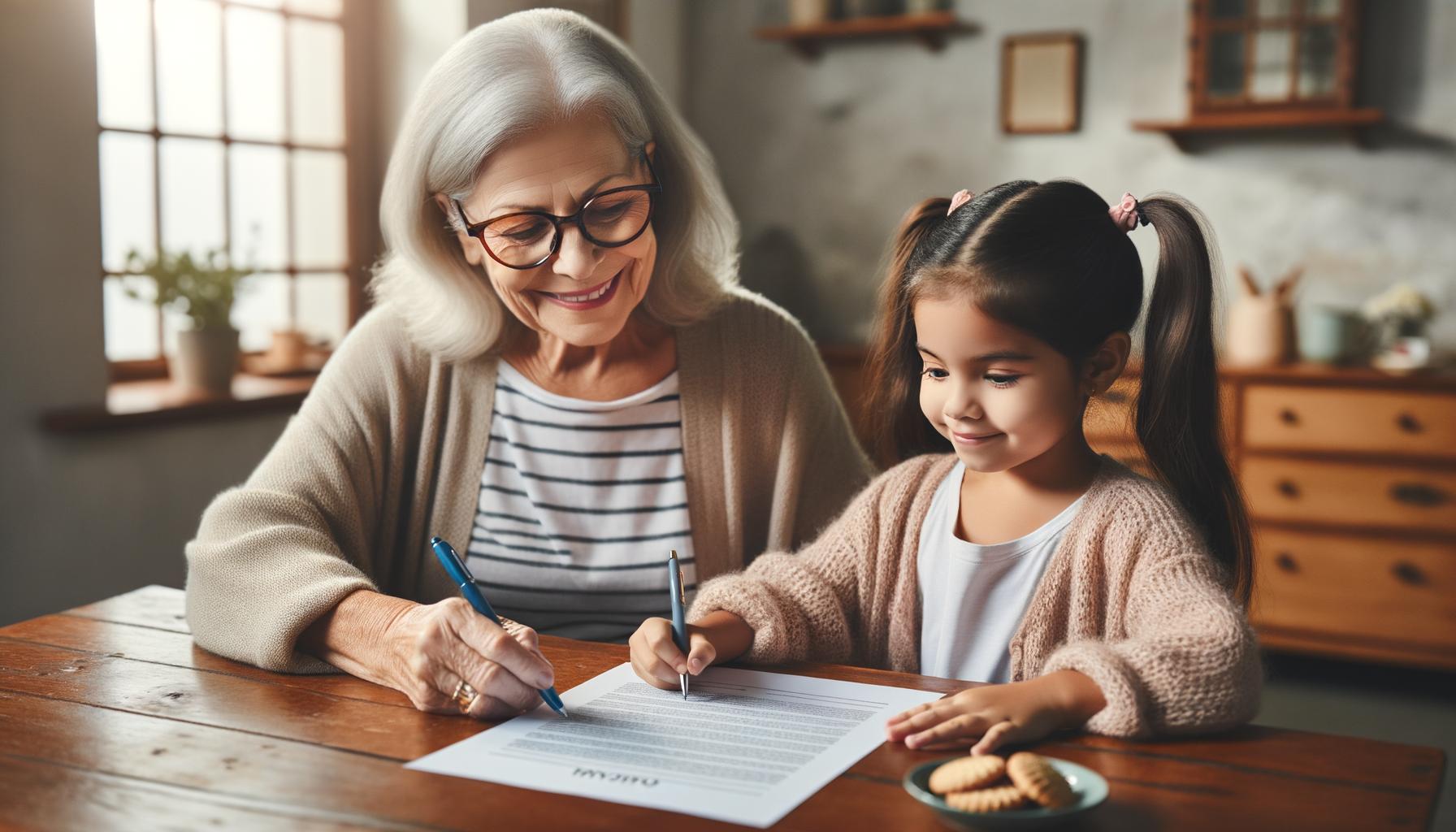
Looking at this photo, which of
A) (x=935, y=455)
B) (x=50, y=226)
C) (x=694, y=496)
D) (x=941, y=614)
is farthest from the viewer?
(x=50, y=226)

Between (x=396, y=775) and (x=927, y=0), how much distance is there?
397 centimetres

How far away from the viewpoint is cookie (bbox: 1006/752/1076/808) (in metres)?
0.89

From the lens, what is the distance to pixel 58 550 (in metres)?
2.92

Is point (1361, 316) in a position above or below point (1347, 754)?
above

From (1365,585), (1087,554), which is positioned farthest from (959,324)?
(1365,585)

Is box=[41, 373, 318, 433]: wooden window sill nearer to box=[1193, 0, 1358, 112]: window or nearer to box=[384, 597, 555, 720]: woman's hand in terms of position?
box=[384, 597, 555, 720]: woman's hand

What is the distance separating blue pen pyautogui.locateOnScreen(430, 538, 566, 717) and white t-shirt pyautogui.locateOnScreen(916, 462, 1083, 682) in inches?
18.1

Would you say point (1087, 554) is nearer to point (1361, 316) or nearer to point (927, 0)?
point (1361, 316)

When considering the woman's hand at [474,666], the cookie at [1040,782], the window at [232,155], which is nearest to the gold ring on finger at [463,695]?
the woman's hand at [474,666]

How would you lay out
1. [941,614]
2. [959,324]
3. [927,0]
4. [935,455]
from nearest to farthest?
[959,324]
[941,614]
[935,455]
[927,0]

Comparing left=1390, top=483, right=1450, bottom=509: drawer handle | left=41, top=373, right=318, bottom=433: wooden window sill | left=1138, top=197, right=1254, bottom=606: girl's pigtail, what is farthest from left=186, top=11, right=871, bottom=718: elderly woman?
left=1390, top=483, right=1450, bottom=509: drawer handle

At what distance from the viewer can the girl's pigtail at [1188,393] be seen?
133 centimetres

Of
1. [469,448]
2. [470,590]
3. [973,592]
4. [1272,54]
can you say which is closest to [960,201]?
[973,592]

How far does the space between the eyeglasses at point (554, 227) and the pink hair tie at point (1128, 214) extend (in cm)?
62
